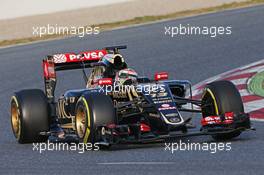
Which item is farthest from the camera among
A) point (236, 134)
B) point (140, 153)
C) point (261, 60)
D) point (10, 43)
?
point (10, 43)

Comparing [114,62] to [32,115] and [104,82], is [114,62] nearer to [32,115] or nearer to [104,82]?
[104,82]

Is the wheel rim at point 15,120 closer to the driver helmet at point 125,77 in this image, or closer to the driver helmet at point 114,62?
the driver helmet at point 114,62

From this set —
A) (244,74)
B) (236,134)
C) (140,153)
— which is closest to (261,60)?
(244,74)

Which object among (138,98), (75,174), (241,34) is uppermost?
(241,34)

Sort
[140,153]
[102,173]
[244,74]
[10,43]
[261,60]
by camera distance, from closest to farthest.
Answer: [102,173]
[140,153]
[244,74]
[261,60]
[10,43]

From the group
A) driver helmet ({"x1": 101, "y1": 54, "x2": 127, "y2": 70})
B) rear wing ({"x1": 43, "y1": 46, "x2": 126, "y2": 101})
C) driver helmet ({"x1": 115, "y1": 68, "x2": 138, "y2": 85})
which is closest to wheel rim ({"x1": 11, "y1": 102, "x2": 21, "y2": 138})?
rear wing ({"x1": 43, "y1": 46, "x2": 126, "y2": 101})

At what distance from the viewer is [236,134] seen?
12.0 m

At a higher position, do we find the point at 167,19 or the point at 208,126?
the point at 167,19

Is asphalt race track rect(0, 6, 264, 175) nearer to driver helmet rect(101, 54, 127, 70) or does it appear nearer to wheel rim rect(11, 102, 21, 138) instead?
wheel rim rect(11, 102, 21, 138)

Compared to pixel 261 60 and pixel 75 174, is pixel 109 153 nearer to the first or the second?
pixel 75 174

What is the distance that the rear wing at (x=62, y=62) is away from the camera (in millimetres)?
13539

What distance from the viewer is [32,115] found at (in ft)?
41.4

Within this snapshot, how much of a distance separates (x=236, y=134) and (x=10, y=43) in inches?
485

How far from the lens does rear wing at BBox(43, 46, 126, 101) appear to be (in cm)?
1354
